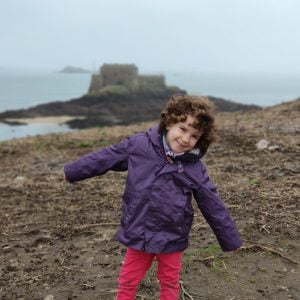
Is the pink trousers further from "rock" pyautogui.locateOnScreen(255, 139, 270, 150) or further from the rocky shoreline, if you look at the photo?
the rocky shoreline

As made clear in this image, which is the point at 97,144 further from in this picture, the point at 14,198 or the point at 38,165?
the point at 14,198

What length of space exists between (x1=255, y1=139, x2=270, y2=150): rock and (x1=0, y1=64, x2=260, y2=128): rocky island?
33.6 m

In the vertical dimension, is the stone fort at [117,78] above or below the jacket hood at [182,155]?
below

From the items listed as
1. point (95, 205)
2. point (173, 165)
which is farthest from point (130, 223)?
point (95, 205)

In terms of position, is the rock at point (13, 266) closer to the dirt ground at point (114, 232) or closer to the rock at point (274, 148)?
the dirt ground at point (114, 232)

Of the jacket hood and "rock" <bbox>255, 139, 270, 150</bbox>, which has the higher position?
the jacket hood

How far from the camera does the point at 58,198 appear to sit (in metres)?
6.24

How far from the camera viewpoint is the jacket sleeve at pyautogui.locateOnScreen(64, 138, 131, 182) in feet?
9.73

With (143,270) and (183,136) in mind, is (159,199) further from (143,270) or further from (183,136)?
(143,270)

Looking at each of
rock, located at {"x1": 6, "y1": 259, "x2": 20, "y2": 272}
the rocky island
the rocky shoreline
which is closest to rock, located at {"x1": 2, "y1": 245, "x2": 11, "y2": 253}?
rock, located at {"x1": 6, "y1": 259, "x2": 20, "y2": 272}

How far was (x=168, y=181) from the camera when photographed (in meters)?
2.88

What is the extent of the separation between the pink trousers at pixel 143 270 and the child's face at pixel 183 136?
2.08 ft

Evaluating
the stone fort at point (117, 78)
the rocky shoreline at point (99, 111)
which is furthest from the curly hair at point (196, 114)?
the stone fort at point (117, 78)

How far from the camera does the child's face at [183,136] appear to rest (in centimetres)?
285
